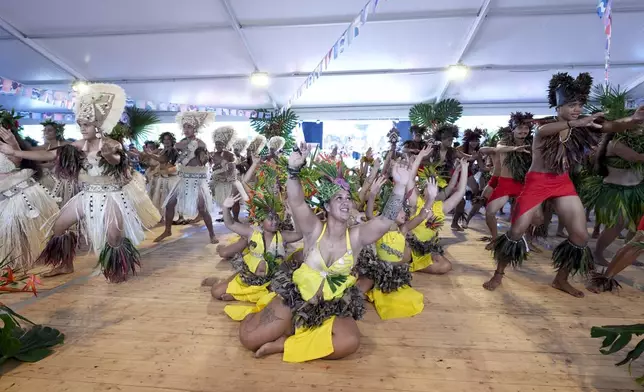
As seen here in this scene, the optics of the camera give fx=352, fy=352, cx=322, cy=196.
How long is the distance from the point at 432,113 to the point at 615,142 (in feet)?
14.2

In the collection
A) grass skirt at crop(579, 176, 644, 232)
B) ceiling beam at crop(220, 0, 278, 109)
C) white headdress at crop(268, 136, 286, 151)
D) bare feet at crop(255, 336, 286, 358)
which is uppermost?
ceiling beam at crop(220, 0, 278, 109)

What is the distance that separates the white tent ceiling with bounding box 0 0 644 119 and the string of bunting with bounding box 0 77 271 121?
0.32 m

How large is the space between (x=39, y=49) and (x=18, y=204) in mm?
6397

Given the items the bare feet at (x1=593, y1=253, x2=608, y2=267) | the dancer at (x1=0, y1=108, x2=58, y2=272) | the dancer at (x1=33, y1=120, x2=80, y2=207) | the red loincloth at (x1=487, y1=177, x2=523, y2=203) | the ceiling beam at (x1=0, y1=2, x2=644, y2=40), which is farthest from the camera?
the ceiling beam at (x1=0, y1=2, x2=644, y2=40)

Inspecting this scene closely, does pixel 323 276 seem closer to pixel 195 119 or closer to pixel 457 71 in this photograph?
pixel 195 119

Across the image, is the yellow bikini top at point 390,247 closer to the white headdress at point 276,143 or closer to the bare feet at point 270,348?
the bare feet at point 270,348

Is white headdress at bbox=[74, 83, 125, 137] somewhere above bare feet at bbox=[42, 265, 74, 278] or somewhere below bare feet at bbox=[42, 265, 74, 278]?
above

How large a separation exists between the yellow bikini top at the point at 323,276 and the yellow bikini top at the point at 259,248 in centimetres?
74

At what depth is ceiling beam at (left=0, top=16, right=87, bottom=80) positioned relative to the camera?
6945 millimetres

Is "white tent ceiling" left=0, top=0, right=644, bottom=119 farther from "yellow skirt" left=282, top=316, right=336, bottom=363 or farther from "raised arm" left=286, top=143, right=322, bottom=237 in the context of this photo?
"yellow skirt" left=282, top=316, right=336, bottom=363

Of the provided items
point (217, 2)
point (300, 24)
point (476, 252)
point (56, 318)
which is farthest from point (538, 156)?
point (217, 2)

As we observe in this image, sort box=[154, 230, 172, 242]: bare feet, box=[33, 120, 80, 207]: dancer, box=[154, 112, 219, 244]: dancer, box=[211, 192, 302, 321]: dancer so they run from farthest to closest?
1. box=[154, 112, 219, 244]: dancer
2. box=[154, 230, 172, 242]: bare feet
3. box=[33, 120, 80, 207]: dancer
4. box=[211, 192, 302, 321]: dancer

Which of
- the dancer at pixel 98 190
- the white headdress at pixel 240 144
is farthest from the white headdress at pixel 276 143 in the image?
the dancer at pixel 98 190

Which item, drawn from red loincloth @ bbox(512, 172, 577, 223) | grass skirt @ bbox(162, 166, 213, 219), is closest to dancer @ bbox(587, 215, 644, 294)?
red loincloth @ bbox(512, 172, 577, 223)
